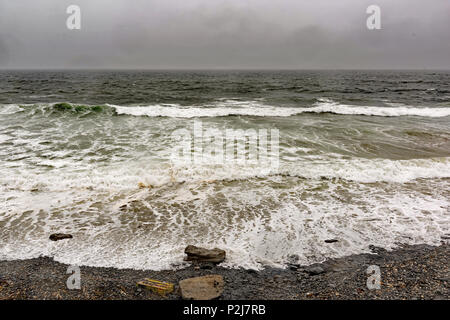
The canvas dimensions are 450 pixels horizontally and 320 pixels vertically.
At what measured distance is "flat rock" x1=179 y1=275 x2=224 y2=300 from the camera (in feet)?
11.7

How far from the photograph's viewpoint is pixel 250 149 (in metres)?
10.8

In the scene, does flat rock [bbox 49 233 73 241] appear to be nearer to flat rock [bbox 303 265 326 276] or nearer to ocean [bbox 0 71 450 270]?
ocean [bbox 0 71 450 270]

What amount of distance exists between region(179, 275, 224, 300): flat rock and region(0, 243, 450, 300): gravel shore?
10cm

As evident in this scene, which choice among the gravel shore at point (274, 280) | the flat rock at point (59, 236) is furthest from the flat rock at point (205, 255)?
the flat rock at point (59, 236)

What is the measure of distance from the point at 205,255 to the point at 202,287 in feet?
2.40

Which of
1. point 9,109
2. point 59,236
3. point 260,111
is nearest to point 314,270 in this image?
point 59,236

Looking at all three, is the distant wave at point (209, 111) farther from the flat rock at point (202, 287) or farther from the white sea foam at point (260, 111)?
the flat rock at point (202, 287)

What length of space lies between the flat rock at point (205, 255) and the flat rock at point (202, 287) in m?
0.45

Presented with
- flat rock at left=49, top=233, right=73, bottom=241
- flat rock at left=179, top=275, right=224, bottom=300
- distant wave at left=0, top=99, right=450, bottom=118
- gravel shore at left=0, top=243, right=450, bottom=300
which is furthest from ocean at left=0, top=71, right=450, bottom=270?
distant wave at left=0, top=99, right=450, bottom=118

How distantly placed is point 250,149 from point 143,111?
1166 cm

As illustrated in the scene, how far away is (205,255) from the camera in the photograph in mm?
4402
